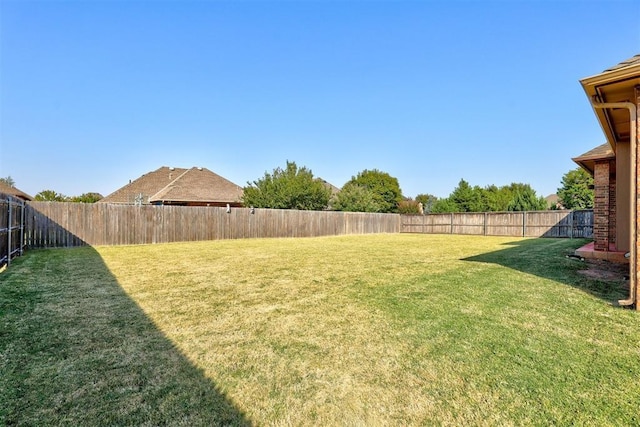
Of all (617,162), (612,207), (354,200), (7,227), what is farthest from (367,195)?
(7,227)

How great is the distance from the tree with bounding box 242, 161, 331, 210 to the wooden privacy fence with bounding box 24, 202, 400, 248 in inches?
203

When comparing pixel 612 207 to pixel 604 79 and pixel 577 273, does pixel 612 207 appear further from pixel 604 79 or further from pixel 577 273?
pixel 604 79

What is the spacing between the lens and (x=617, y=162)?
22.2ft

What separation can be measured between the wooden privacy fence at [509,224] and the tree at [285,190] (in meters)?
7.43

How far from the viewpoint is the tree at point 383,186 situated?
120ft

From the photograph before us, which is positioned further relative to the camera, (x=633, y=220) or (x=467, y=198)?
(x=467, y=198)

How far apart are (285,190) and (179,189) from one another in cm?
732

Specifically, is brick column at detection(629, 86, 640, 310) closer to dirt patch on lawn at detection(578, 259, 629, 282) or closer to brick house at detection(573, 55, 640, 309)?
brick house at detection(573, 55, 640, 309)

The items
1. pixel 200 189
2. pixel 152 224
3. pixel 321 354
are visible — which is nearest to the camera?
pixel 321 354

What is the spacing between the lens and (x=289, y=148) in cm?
2623

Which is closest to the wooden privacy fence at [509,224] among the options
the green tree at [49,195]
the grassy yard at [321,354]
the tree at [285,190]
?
the tree at [285,190]

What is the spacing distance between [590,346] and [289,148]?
81.9ft

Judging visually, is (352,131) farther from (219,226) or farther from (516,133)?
(219,226)

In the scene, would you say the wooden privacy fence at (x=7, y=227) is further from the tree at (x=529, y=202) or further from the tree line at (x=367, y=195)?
the tree at (x=529, y=202)
